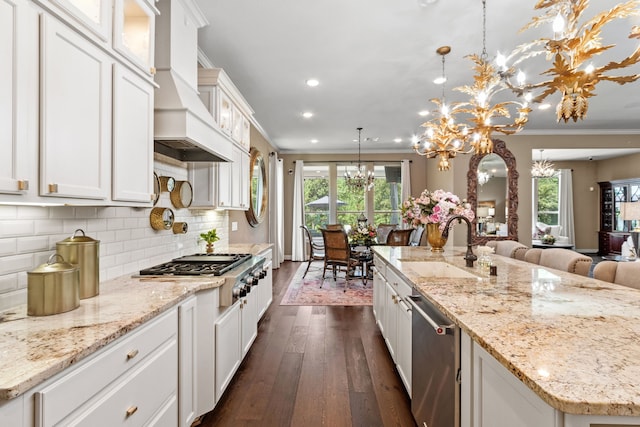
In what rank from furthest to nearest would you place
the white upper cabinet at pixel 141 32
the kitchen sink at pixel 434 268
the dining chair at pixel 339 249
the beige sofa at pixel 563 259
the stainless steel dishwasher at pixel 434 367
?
the dining chair at pixel 339 249
the kitchen sink at pixel 434 268
the beige sofa at pixel 563 259
the white upper cabinet at pixel 141 32
the stainless steel dishwasher at pixel 434 367

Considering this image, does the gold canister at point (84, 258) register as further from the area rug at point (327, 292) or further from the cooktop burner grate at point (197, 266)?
the area rug at point (327, 292)

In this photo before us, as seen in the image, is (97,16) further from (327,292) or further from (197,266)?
(327,292)

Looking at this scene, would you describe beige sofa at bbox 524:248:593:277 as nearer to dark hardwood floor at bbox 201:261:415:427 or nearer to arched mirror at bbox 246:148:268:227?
dark hardwood floor at bbox 201:261:415:427

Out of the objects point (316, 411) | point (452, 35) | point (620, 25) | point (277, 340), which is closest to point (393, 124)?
point (452, 35)

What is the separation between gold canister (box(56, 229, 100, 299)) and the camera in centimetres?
152

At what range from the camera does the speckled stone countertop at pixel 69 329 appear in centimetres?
87

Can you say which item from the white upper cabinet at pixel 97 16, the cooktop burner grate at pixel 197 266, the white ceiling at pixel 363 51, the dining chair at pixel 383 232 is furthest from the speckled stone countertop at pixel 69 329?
the dining chair at pixel 383 232

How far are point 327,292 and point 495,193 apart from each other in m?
3.95

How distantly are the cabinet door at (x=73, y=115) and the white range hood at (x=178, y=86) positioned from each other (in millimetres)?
535

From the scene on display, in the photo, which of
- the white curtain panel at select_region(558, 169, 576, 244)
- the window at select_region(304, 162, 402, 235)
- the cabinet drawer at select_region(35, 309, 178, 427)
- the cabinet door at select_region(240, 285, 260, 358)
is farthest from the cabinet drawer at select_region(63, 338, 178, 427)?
the white curtain panel at select_region(558, 169, 576, 244)

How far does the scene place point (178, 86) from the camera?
2.15 m

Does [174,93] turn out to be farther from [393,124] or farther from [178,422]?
[393,124]

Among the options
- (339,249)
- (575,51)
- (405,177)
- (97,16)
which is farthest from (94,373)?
(405,177)

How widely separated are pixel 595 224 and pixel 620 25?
8.95 m
